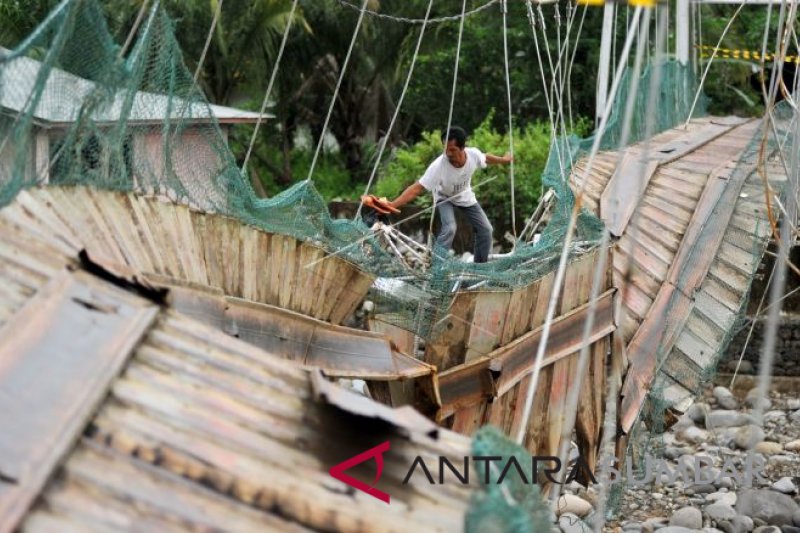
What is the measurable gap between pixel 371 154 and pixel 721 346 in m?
17.3

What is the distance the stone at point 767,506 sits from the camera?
45.8 ft

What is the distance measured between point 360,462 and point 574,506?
1009 centimetres

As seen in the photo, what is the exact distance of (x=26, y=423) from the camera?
12.2 ft

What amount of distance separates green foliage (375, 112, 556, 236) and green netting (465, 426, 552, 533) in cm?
A: 1480

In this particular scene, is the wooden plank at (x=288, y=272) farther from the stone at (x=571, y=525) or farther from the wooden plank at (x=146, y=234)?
the stone at (x=571, y=525)

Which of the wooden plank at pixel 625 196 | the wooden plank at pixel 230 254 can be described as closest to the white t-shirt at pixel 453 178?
the wooden plank at pixel 625 196

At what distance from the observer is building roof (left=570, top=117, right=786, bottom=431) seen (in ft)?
32.8

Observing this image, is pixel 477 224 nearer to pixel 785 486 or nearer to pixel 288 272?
pixel 288 272

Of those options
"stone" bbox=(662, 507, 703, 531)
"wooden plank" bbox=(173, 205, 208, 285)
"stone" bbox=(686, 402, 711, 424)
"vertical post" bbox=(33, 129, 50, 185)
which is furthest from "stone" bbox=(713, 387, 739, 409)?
"vertical post" bbox=(33, 129, 50, 185)

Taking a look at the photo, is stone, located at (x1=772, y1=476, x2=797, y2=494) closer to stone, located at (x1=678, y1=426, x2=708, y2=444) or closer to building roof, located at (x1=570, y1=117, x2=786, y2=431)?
stone, located at (x1=678, y1=426, x2=708, y2=444)

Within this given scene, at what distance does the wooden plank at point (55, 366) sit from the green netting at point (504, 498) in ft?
3.69

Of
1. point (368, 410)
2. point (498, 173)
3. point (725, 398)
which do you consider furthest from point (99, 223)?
point (725, 398)

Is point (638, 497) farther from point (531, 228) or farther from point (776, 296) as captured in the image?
point (776, 296)

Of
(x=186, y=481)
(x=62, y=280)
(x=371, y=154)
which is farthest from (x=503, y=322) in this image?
(x=371, y=154)
